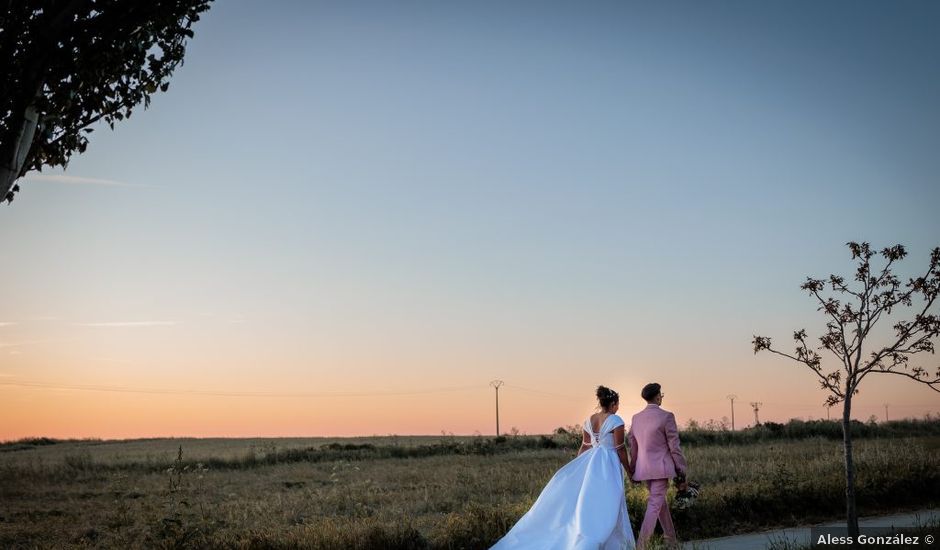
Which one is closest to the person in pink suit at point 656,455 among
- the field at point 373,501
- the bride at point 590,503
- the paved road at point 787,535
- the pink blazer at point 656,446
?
the pink blazer at point 656,446

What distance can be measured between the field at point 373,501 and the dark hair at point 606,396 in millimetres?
3147

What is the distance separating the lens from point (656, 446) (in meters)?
11.2

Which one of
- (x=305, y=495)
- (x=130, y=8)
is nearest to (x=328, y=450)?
(x=305, y=495)

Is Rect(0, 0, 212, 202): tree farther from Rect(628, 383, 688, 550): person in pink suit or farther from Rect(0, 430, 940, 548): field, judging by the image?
Rect(628, 383, 688, 550): person in pink suit

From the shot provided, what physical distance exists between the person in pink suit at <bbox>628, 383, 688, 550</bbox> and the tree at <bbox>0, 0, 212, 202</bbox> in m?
8.75

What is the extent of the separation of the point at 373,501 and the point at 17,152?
13.4m

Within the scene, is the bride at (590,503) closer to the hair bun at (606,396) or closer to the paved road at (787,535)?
the hair bun at (606,396)

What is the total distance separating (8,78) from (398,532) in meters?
8.62

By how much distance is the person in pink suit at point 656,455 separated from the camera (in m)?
11.1

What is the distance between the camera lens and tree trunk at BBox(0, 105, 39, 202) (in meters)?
10.7

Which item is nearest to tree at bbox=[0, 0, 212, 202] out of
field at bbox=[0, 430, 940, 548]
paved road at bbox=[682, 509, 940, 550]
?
field at bbox=[0, 430, 940, 548]

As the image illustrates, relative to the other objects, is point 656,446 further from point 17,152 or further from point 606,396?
point 17,152

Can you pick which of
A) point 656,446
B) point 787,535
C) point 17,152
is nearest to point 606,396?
point 656,446

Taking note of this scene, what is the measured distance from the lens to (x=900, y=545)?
10055 millimetres
